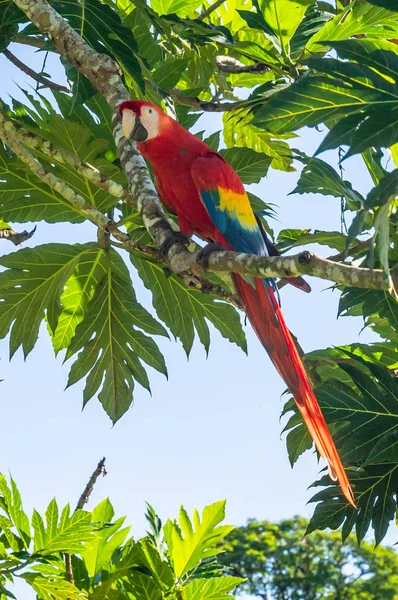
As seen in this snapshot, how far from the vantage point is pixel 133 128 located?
2.39 meters

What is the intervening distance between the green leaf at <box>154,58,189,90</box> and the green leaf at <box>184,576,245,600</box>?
170 centimetres

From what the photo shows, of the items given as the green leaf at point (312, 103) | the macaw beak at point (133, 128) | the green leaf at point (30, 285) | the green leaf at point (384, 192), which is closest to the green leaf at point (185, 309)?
the green leaf at point (30, 285)

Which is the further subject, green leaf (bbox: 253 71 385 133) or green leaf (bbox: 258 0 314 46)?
green leaf (bbox: 258 0 314 46)

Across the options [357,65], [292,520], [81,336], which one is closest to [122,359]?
[81,336]

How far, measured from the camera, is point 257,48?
2.65m

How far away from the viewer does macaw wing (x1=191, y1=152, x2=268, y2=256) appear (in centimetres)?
246

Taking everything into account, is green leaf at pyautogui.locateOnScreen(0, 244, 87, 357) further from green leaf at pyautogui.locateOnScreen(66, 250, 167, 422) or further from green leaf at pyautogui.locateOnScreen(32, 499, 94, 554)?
green leaf at pyautogui.locateOnScreen(32, 499, 94, 554)

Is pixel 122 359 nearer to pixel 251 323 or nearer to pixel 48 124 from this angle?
pixel 251 323

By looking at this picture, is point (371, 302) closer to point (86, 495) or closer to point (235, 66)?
point (86, 495)

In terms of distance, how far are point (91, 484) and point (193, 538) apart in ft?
1.45

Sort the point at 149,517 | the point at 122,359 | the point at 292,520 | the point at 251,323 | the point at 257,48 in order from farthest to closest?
the point at 292,520, the point at 122,359, the point at 257,48, the point at 149,517, the point at 251,323

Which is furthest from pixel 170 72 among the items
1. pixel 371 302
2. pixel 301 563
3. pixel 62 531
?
pixel 301 563

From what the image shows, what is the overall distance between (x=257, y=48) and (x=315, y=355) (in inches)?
44.1

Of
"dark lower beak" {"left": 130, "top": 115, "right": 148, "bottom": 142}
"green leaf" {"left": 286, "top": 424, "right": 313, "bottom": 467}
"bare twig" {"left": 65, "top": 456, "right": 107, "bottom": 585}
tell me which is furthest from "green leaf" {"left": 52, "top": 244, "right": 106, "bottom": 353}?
"green leaf" {"left": 286, "top": 424, "right": 313, "bottom": 467}
